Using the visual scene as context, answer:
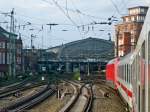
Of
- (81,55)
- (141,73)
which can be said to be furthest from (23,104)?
(81,55)

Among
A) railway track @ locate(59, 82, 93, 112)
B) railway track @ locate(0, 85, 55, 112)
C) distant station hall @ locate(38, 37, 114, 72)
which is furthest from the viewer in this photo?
distant station hall @ locate(38, 37, 114, 72)

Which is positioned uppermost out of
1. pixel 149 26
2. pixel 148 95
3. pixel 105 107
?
pixel 149 26

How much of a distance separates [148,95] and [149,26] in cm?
92

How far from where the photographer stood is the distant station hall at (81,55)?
113000 millimetres

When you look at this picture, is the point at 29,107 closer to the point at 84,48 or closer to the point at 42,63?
the point at 42,63

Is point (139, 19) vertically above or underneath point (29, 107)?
above

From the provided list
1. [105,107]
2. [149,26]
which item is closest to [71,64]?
[105,107]

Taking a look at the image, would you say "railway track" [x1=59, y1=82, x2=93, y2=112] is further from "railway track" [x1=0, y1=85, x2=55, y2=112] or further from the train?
the train

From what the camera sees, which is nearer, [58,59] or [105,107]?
[105,107]

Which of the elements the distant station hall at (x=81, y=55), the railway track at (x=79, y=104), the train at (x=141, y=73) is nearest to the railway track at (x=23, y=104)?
the railway track at (x=79, y=104)

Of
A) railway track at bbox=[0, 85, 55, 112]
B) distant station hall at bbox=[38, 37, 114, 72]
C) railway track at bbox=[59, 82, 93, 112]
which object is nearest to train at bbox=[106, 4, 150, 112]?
railway track at bbox=[0, 85, 55, 112]

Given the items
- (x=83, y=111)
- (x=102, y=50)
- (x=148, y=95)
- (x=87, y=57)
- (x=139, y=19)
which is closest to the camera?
(x=148, y=95)

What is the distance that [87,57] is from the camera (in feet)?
387

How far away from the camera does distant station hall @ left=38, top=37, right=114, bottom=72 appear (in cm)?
11300
